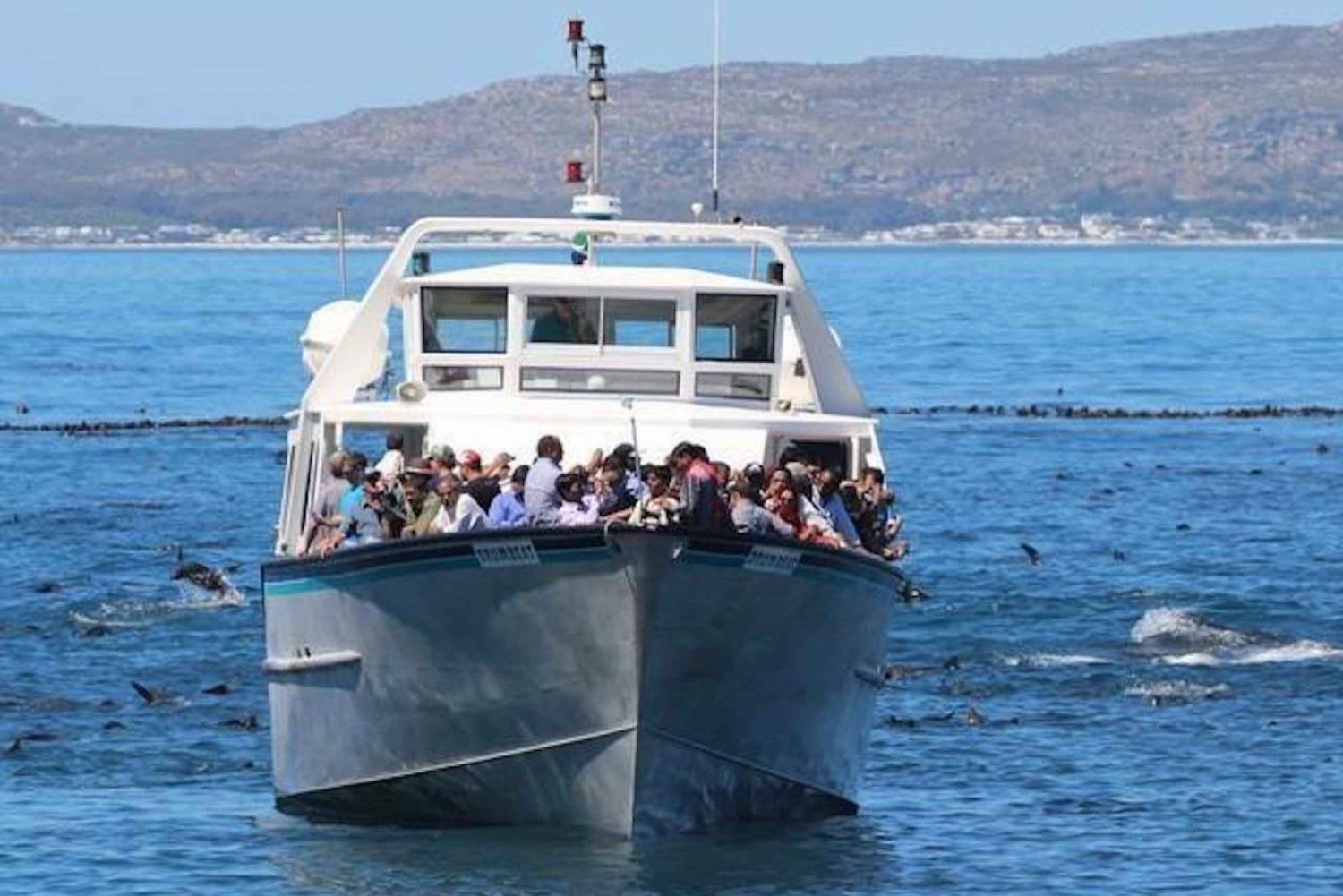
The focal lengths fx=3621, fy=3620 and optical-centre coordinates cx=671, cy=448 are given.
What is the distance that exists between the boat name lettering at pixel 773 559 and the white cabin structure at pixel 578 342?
430 centimetres

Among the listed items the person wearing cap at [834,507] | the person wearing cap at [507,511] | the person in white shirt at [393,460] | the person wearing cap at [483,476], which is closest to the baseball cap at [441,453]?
the person wearing cap at [483,476]

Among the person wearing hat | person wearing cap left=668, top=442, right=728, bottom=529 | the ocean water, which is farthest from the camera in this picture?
the ocean water

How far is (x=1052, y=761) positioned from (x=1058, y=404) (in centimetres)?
6448

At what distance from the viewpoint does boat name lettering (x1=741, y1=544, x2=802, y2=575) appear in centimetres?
2700

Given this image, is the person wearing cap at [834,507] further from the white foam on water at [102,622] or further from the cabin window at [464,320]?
the white foam on water at [102,622]

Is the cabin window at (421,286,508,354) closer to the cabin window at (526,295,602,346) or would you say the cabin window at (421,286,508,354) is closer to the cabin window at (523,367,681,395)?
the cabin window at (526,295,602,346)

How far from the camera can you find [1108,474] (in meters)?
73.9

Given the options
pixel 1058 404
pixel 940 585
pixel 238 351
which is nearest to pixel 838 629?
pixel 940 585

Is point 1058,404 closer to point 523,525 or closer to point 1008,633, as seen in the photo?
point 1008,633

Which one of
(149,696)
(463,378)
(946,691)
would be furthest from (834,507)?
(149,696)

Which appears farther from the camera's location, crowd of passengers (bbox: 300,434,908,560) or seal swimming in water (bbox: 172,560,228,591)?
seal swimming in water (bbox: 172,560,228,591)

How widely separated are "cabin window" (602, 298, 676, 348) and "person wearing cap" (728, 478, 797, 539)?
4.64m

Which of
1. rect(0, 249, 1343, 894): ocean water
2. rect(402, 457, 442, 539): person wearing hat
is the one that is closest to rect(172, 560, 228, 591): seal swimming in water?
rect(0, 249, 1343, 894): ocean water

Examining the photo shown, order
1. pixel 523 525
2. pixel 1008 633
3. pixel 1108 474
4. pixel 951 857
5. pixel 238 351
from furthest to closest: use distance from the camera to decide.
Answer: pixel 238 351 < pixel 1108 474 < pixel 1008 633 < pixel 951 857 < pixel 523 525
